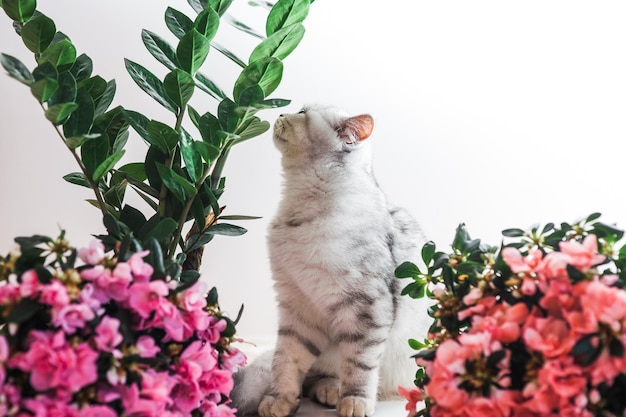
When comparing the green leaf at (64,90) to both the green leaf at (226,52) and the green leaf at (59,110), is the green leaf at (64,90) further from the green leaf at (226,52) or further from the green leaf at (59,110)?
the green leaf at (226,52)

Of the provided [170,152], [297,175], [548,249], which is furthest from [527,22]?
[170,152]

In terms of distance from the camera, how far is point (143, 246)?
39.4 inches

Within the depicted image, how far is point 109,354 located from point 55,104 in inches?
17.3

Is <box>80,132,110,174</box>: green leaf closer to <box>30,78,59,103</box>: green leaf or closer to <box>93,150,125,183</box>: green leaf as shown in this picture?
<box>93,150,125,183</box>: green leaf

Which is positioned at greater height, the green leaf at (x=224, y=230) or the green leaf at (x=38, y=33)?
the green leaf at (x=38, y=33)

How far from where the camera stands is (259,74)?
120cm

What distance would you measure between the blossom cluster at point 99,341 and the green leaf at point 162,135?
1.04 ft

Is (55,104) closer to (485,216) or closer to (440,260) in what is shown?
(440,260)

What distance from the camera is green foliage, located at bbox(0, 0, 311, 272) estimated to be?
1133mm

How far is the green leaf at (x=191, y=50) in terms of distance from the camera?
46.0 inches

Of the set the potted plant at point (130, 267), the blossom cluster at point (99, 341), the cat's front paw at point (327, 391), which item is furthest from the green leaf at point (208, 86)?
the cat's front paw at point (327, 391)

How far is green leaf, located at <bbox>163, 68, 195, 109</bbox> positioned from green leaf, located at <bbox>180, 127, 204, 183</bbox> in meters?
0.07

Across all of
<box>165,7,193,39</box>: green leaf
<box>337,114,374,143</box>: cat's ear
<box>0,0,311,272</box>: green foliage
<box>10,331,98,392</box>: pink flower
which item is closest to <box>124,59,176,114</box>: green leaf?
<box>0,0,311,272</box>: green foliage

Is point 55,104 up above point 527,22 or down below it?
below
